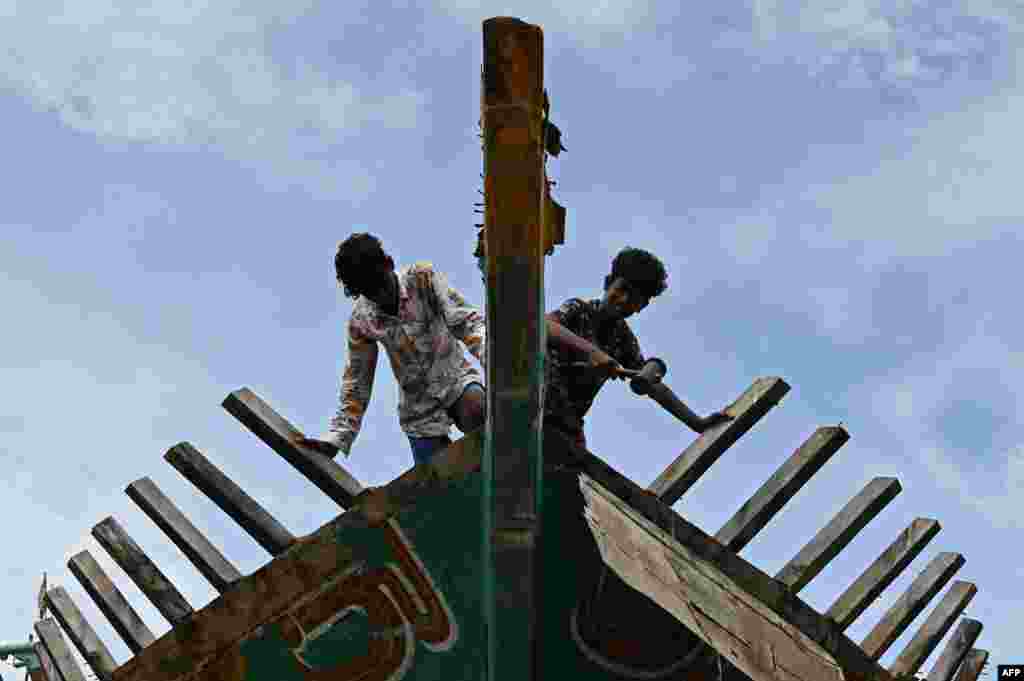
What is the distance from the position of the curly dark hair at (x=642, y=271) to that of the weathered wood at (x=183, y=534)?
2.22 m

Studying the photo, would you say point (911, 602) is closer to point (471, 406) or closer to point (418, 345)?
point (471, 406)

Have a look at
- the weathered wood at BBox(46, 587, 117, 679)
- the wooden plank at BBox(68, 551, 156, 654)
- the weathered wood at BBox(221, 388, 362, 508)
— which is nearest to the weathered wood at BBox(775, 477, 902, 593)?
the weathered wood at BBox(221, 388, 362, 508)

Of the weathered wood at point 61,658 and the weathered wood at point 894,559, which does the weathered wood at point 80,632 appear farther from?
the weathered wood at point 894,559

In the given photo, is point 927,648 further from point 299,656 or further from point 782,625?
point 299,656

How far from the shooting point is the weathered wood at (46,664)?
8.55 metres

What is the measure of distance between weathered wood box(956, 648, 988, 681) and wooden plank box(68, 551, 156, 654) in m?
4.23

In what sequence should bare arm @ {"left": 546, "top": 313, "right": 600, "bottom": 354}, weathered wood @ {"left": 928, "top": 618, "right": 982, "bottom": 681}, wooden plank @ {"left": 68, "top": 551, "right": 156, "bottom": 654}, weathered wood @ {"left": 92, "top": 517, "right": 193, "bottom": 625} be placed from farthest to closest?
weathered wood @ {"left": 928, "top": 618, "right": 982, "bottom": 681} < wooden plank @ {"left": 68, "top": 551, "right": 156, "bottom": 654} < bare arm @ {"left": 546, "top": 313, "right": 600, "bottom": 354} < weathered wood @ {"left": 92, "top": 517, "right": 193, "bottom": 625}

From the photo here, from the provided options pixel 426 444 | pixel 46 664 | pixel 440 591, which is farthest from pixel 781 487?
pixel 46 664

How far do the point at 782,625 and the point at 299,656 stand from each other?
6.28 ft

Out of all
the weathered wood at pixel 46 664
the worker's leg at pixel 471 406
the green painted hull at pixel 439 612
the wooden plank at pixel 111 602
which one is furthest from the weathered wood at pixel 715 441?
the weathered wood at pixel 46 664

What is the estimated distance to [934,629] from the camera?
26.2 ft

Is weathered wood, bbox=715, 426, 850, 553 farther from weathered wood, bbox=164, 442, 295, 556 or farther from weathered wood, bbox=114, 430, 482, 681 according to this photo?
weathered wood, bbox=164, 442, 295, 556

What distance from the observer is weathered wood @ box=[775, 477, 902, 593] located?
22.5 feet

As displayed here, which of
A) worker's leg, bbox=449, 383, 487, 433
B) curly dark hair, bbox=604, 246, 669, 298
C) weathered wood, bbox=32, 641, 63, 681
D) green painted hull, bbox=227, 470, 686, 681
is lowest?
green painted hull, bbox=227, 470, 686, 681
